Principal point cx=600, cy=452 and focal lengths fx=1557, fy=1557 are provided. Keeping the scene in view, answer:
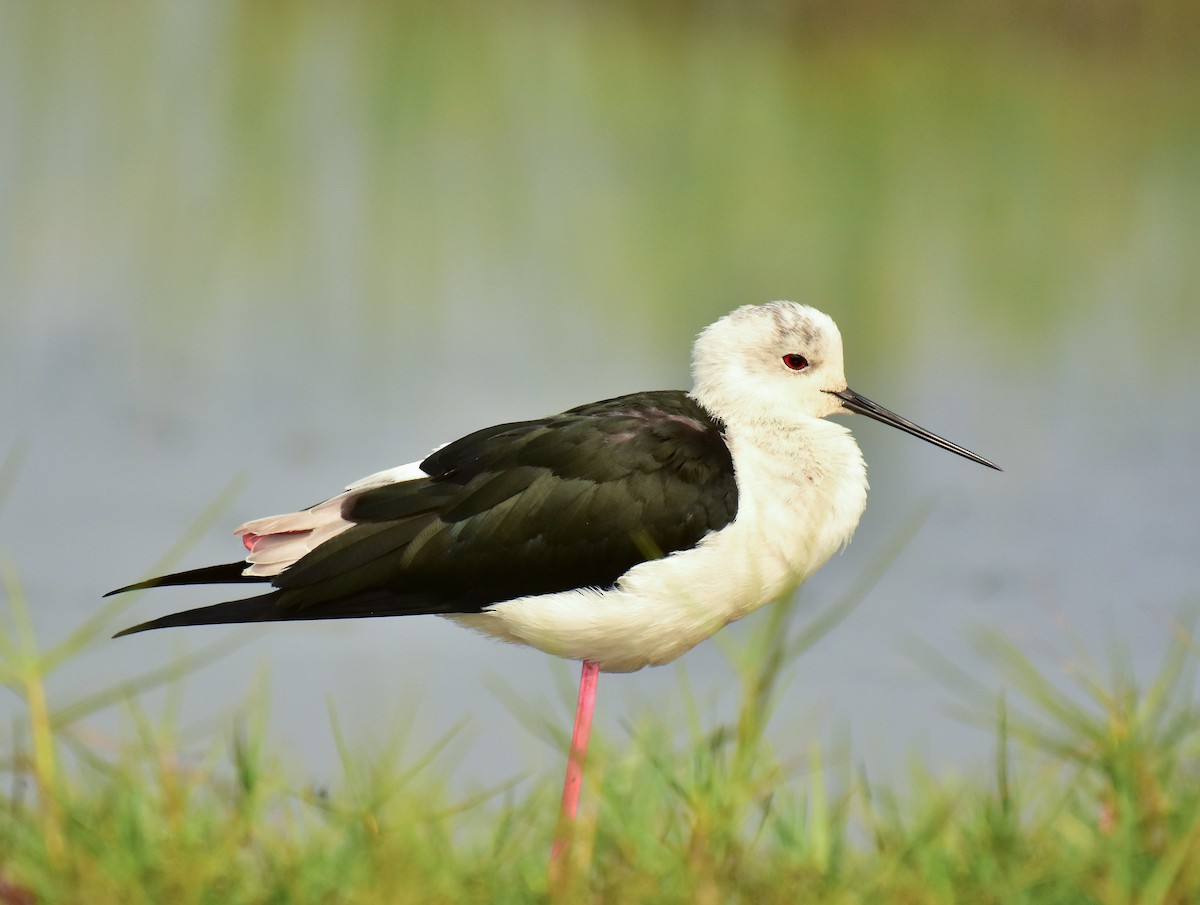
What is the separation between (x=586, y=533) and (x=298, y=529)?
967mm

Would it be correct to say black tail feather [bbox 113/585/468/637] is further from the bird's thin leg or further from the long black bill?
the long black bill

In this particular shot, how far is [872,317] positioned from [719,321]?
4317 mm

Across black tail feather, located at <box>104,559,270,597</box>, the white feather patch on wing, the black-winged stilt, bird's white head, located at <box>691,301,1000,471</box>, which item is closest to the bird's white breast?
the black-winged stilt

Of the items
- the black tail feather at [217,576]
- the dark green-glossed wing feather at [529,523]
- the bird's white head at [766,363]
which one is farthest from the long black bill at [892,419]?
the black tail feather at [217,576]

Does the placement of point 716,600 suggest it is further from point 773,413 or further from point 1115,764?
point 1115,764

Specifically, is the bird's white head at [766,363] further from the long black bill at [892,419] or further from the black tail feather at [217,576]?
the black tail feather at [217,576]

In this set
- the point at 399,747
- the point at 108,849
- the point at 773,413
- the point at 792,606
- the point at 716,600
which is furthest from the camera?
the point at 773,413

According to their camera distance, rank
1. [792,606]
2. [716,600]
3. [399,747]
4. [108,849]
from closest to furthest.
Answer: [792,606], [108,849], [399,747], [716,600]

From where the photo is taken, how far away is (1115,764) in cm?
362

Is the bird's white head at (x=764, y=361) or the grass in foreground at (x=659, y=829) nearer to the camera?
the grass in foreground at (x=659, y=829)

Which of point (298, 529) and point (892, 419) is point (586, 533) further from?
point (892, 419)

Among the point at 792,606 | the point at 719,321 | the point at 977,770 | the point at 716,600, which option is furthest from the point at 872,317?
the point at 792,606

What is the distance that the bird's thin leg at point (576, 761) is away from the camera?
12.3 feet

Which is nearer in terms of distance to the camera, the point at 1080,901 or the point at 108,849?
the point at 1080,901
